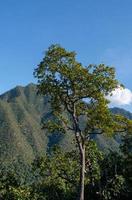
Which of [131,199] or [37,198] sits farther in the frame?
[131,199]

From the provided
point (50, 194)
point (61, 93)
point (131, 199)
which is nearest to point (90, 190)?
point (131, 199)

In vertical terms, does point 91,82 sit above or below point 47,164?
above

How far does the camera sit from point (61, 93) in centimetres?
3406

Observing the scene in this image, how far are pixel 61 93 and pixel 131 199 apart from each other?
2920cm

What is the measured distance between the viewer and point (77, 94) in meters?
33.9

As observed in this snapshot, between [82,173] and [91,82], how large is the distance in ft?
22.4

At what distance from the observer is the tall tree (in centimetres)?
3344

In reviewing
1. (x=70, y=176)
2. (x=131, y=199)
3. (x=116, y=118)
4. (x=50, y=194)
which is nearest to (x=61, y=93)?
(x=116, y=118)

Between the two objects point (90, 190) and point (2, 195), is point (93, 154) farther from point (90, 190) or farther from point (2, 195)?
point (90, 190)

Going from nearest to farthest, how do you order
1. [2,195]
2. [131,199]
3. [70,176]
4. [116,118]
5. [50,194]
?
[116,118], [70,176], [2,195], [50,194], [131,199]

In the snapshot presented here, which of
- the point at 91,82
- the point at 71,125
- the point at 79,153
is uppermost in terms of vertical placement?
the point at 91,82

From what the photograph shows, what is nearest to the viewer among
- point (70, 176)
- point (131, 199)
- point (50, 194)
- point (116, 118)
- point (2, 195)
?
point (116, 118)

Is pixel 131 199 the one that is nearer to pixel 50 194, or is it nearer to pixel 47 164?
pixel 50 194

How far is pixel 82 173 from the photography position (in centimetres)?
3403
